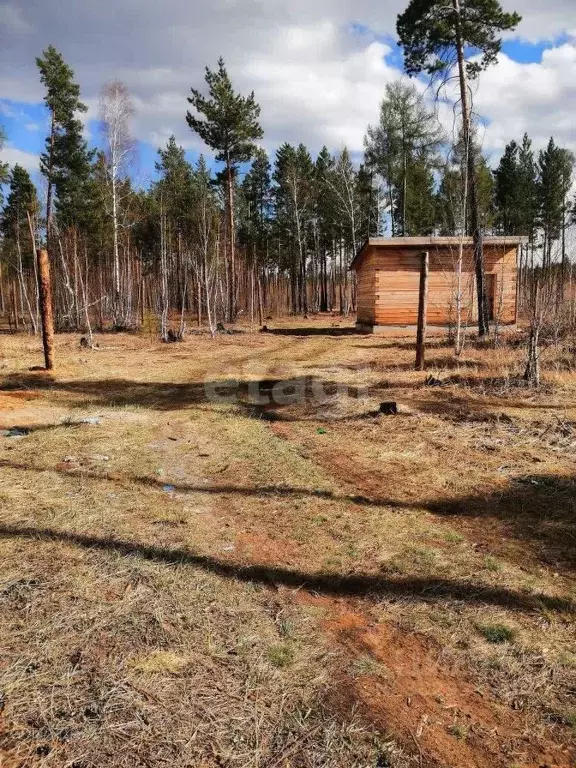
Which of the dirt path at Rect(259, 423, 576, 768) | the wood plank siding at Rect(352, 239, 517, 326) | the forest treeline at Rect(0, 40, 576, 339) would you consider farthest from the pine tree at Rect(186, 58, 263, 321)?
the dirt path at Rect(259, 423, 576, 768)

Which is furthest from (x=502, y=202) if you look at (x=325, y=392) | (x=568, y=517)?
(x=568, y=517)

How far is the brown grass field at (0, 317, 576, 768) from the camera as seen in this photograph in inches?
84.7

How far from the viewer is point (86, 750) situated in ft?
6.56

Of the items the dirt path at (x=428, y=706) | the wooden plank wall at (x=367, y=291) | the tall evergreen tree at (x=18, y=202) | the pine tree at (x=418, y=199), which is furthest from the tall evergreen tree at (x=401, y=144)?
the dirt path at (x=428, y=706)

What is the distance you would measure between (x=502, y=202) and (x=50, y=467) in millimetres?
43921

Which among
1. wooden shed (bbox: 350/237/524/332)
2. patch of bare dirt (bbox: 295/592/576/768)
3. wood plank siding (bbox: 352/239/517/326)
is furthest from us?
wood plank siding (bbox: 352/239/517/326)

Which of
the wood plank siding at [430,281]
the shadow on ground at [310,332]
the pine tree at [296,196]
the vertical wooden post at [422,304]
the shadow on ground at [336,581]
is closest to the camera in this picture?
the shadow on ground at [336,581]

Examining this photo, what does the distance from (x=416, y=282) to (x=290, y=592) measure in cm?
1908

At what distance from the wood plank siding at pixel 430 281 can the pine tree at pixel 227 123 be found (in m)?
8.94

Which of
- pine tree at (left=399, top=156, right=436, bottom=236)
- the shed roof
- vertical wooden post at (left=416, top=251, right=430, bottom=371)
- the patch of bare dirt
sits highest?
pine tree at (left=399, top=156, right=436, bottom=236)

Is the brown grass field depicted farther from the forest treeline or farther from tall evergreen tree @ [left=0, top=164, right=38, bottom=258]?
tall evergreen tree @ [left=0, top=164, right=38, bottom=258]

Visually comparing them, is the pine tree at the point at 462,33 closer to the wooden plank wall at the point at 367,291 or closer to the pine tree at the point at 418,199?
the wooden plank wall at the point at 367,291

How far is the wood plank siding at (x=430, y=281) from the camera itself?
20594 millimetres

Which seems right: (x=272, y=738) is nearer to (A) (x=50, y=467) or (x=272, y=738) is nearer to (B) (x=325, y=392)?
(A) (x=50, y=467)
